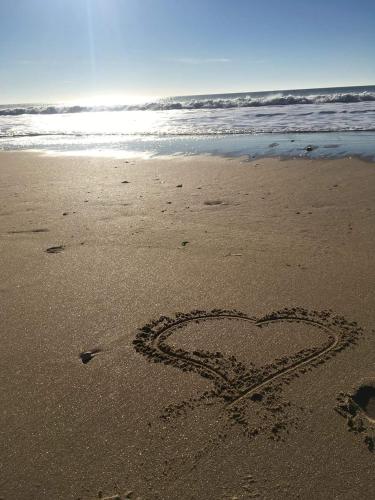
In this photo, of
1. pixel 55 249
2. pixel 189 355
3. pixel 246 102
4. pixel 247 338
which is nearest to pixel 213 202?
pixel 55 249

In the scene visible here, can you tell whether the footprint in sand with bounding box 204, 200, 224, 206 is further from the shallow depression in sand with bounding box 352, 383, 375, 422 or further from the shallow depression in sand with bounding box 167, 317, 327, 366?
the shallow depression in sand with bounding box 352, 383, 375, 422

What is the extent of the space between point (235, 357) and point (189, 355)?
0.25 meters

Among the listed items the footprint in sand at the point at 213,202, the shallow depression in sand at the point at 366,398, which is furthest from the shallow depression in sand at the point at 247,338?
the footprint in sand at the point at 213,202

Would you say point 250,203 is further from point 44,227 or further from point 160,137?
point 160,137

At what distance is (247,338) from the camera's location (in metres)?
2.43

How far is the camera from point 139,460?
1.68m

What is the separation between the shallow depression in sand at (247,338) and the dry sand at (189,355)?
0.04 feet

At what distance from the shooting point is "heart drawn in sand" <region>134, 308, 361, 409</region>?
207 cm

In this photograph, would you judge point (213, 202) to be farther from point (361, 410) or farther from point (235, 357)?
point (361, 410)

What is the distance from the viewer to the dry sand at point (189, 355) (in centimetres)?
164

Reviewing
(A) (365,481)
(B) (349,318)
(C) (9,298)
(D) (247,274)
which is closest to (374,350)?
(B) (349,318)

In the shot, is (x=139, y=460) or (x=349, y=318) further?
(x=349, y=318)

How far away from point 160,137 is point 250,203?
970cm

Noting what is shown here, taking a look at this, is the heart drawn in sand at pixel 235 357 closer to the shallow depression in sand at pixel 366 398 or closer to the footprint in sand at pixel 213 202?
the shallow depression in sand at pixel 366 398
